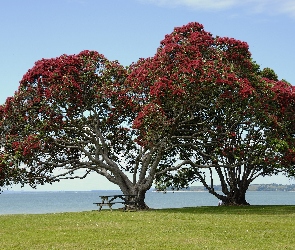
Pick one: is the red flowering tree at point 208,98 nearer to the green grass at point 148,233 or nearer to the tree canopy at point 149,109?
the tree canopy at point 149,109

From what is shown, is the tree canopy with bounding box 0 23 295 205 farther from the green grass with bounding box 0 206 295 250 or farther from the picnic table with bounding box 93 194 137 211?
the green grass with bounding box 0 206 295 250

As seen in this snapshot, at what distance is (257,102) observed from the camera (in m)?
36.1

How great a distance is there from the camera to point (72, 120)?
1528 inches

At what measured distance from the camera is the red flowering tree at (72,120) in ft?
124

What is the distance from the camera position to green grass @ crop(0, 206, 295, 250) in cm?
1986

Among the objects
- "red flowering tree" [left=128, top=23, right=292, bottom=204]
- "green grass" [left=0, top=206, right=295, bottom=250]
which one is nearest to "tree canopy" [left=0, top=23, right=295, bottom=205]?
"red flowering tree" [left=128, top=23, right=292, bottom=204]

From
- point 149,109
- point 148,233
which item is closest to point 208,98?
point 149,109

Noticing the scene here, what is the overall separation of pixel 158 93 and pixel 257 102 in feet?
24.9

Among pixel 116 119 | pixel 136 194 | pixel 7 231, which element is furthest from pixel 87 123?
pixel 7 231

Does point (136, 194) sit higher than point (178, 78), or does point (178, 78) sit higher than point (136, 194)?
point (178, 78)

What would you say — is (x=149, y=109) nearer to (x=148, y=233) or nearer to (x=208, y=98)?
(x=208, y=98)

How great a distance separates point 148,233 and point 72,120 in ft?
58.5

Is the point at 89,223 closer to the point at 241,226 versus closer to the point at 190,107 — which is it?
the point at 241,226

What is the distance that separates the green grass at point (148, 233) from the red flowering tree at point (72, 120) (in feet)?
30.8
